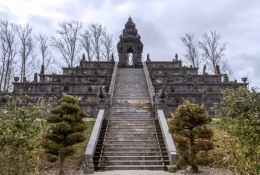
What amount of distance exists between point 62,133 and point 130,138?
399cm

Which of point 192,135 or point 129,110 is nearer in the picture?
point 192,135

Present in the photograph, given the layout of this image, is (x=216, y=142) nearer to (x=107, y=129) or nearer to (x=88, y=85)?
(x=107, y=129)

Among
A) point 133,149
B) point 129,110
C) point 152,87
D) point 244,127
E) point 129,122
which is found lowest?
point 133,149

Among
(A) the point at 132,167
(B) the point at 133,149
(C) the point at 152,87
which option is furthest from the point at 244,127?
(C) the point at 152,87

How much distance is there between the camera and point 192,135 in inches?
451

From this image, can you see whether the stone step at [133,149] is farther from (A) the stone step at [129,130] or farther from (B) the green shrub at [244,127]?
(B) the green shrub at [244,127]

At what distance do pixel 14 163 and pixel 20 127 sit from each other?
2.76ft

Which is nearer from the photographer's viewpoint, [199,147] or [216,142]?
[199,147]

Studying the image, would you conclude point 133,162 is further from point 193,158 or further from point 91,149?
point 193,158

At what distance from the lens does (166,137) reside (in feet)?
44.9

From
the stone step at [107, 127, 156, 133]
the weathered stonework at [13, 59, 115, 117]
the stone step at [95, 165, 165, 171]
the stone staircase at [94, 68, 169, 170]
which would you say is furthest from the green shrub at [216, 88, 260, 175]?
the weathered stonework at [13, 59, 115, 117]

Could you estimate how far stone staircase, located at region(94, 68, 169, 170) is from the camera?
12570mm

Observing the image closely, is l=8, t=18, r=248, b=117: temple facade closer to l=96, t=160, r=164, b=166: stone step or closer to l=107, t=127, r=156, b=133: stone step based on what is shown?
l=107, t=127, r=156, b=133: stone step

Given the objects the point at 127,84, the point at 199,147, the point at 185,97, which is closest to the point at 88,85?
the point at 127,84
